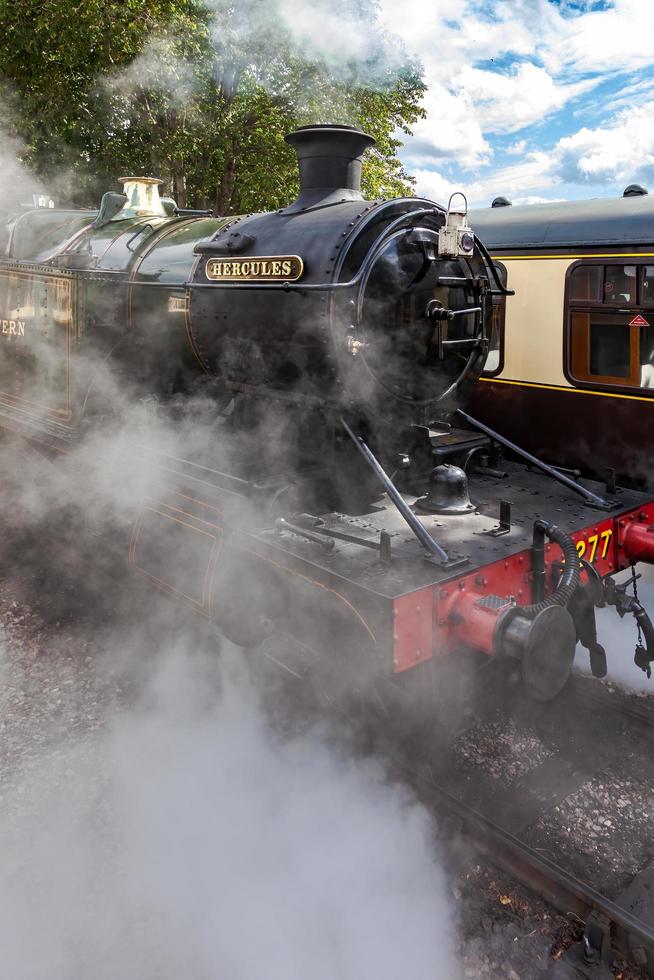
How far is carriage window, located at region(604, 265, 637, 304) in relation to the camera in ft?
15.9

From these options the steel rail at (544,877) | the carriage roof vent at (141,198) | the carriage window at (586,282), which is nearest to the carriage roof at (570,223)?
the carriage window at (586,282)

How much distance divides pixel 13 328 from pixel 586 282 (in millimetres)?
4008

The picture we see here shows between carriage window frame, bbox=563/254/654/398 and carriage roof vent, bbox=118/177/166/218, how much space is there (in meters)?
2.90

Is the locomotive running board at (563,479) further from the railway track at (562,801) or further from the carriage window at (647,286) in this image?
the carriage window at (647,286)

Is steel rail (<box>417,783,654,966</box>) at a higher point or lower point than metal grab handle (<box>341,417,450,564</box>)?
lower

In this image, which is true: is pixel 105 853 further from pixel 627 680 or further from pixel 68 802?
pixel 627 680

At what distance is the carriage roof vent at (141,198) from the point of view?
4934mm

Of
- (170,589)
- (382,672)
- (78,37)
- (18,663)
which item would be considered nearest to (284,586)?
(382,672)

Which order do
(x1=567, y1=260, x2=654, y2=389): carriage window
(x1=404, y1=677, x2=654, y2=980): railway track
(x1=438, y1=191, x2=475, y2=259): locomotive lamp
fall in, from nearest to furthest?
(x1=404, y1=677, x2=654, y2=980): railway track, (x1=438, y1=191, x2=475, y2=259): locomotive lamp, (x1=567, y1=260, x2=654, y2=389): carriage window

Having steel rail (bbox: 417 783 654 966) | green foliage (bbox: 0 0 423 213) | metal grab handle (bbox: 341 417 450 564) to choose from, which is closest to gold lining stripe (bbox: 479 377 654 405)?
metal grab handle (bbox: 341 417 450 564)

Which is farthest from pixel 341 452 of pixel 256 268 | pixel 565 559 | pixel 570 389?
pixel 570 389

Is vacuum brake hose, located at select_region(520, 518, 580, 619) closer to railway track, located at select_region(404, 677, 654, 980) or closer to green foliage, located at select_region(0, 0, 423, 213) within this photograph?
railway track, located at select_region(404, 677, 654, 980)

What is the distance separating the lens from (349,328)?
10.3ft

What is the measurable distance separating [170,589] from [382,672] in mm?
1622
